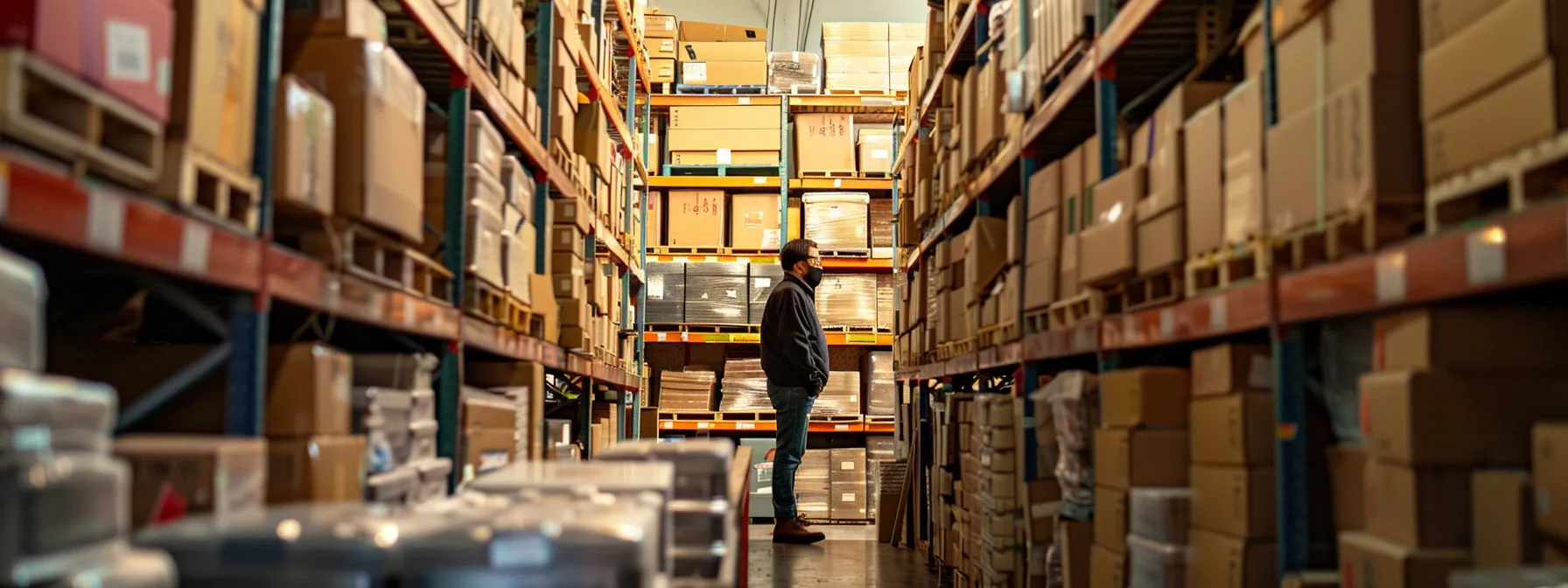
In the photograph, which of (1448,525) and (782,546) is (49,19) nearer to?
(1448,525)

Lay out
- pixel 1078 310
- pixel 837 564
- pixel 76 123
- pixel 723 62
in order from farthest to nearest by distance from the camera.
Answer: pixel 723 62 < pixel 837 564 < pixel 1078 310 < pixel 76 123

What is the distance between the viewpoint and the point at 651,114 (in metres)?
12.4

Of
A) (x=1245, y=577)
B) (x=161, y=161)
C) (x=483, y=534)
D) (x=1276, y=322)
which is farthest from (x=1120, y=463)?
(x=161, y=161)

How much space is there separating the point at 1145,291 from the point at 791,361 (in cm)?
485

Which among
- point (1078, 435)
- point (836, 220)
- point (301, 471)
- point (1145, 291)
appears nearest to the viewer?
point (301, 471)

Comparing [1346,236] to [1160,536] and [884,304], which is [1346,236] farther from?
[884,304]

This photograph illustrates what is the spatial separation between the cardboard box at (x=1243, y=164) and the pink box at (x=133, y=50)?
2.62 m

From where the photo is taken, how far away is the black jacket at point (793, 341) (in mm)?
8734

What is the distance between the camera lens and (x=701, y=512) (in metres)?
3.28

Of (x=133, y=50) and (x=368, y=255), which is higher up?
(x=133, y=50)

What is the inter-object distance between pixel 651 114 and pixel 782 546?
5215 mm

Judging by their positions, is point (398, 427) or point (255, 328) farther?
point (398, 427)

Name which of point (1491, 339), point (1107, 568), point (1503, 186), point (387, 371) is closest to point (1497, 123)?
point (1503, 186)

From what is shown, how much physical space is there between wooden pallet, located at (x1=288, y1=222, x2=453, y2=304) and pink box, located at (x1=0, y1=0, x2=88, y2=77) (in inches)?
45.9
